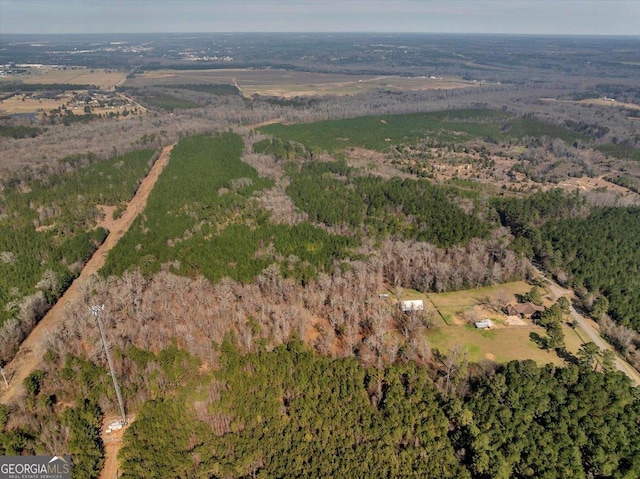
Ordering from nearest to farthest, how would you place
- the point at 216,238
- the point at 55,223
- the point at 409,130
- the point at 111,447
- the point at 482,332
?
the point at 111,447 < the point at 482,332 < the point at 216,238 < the point at 55,223 < the point at 409,130

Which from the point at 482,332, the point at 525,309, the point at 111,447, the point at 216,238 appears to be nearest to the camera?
the point at 111,447

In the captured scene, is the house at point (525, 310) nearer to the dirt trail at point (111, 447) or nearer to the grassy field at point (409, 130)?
the dirt trail at point (111, 447)

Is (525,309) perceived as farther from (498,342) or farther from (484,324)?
(498,342)

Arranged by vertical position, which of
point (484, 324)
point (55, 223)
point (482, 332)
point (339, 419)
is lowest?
point (482, 332)

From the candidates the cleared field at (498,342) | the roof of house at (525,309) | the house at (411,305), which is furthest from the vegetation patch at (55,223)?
the roof of house at (525,309)

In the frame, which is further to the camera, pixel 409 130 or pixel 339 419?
pixel 409 130

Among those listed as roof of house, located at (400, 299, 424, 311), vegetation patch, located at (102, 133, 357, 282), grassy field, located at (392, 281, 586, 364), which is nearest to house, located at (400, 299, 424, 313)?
roof of house, located at (400, 299, 424, 311)

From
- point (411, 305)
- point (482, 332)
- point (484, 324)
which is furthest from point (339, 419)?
point (484, 324)

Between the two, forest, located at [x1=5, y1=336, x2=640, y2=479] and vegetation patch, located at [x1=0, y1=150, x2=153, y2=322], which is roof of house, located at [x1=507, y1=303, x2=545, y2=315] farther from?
vegetation patch, located at [x1=0, y1=150, x2=153, y2=322]

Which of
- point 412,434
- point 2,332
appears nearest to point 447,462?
point 412,434
